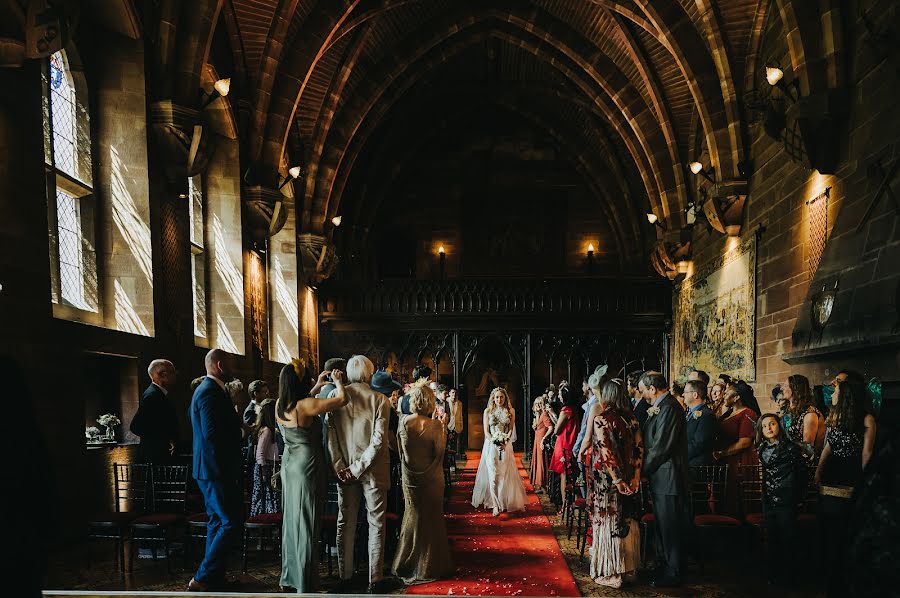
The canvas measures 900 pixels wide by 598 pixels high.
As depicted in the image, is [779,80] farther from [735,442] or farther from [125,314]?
[125,314]

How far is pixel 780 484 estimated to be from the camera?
5348 millimetres

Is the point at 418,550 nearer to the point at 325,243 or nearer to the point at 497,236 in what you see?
the point at 325,243

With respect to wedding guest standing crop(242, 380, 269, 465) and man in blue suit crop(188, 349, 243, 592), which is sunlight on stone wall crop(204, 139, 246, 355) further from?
man in blue suit crop(188, 349, 243, 592)

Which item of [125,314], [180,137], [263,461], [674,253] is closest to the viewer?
[263,461]

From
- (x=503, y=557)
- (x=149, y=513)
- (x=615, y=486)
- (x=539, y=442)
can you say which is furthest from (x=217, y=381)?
(x=539, y=442)

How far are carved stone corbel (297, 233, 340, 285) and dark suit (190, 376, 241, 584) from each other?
10970 millimetres

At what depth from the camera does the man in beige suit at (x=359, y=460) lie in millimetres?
5441

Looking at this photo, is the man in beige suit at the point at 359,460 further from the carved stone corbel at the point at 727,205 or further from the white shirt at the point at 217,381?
the carved stone corbel at the point at 727,205

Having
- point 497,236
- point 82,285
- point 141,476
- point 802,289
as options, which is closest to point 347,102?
point 497,236

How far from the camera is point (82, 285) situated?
8023 mm

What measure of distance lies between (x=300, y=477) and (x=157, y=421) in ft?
5.83

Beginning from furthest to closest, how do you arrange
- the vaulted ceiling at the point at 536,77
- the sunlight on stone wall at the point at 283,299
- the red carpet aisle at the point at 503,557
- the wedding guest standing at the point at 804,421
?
the sunlight on stone wall at the point at 283,299 < the vaulted ceiling at the point at 536,77 < the wedding guest standing at the point at 804,421 < the red carpet aisle at the point at 503,557

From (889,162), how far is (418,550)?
5.90 metres

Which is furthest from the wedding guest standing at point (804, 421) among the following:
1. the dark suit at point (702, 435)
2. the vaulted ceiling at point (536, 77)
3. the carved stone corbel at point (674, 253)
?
the carved stone corbel at point (674, 253)
